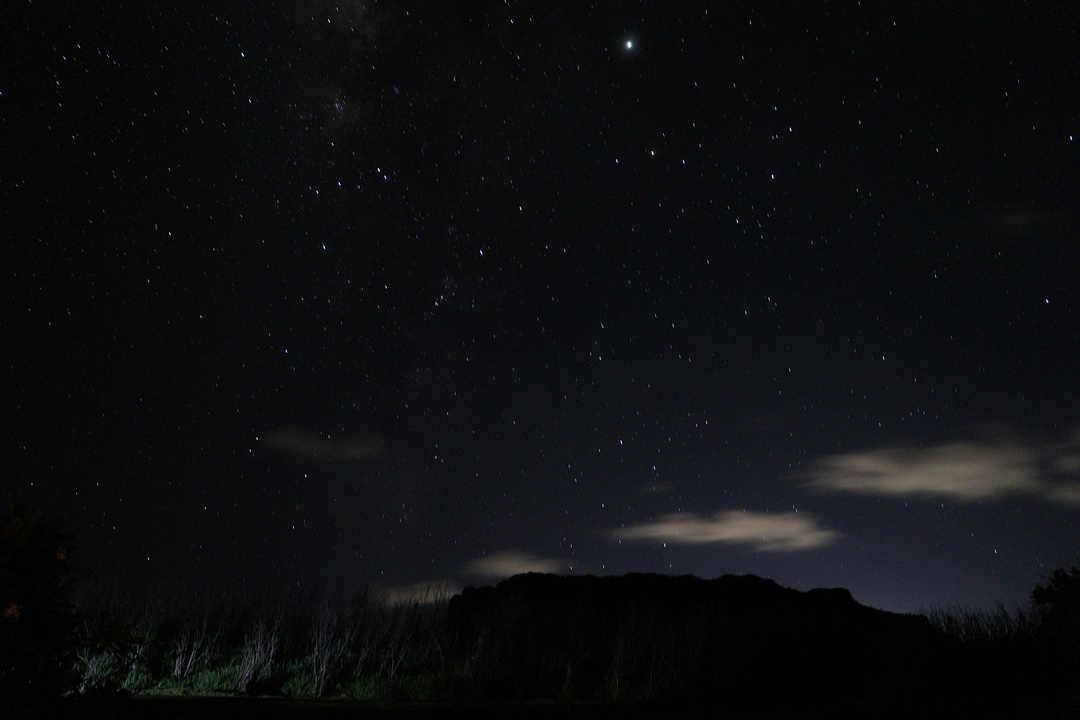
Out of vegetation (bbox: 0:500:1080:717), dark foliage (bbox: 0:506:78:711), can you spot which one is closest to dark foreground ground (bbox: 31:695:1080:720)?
vegetation (bbox: 0:500:1080:717)

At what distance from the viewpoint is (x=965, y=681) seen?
1012 centimetres

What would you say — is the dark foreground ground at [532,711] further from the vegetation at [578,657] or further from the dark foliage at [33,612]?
the dark foliage at [33,612]

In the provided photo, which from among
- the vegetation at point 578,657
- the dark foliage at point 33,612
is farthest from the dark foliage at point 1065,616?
the dark foliage at point 33,612

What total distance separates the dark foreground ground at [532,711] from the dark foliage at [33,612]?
3.37 meters

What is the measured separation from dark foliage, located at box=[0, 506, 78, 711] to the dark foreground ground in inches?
133

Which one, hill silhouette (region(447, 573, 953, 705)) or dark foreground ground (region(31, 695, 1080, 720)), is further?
hill silhouette (region(447, 573, 953, 705))

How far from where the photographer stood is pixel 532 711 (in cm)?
778

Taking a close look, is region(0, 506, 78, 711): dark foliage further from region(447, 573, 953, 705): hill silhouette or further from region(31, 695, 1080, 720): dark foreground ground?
region(447, 573, 953, 705): hill silhouette

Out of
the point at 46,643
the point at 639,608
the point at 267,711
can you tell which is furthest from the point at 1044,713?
the point at 639,608

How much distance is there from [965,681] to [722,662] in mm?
3468

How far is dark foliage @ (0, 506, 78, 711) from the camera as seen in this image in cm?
336

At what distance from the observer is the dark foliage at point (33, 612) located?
3359 millimetres

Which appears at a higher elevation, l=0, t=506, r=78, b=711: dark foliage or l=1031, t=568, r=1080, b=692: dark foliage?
l=1031, t=568, r=1080, b=692: dark foliage

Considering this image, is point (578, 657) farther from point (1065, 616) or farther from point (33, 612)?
point (33, 612)
